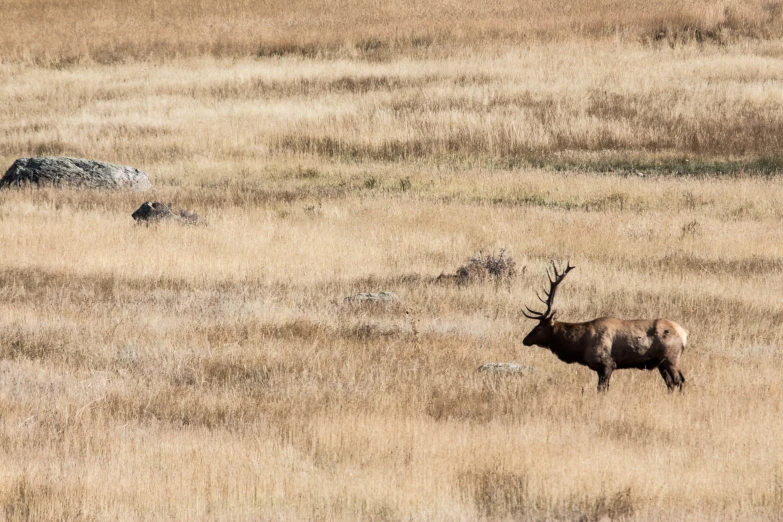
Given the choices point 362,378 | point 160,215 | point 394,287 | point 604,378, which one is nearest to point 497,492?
point 604,378

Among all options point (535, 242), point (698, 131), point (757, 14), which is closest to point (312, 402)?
point (535, 242)

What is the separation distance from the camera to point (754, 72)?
3862cm

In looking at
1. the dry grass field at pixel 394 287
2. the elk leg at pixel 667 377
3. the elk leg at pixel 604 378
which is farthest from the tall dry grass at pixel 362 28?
the elk leg at pixel 604 378

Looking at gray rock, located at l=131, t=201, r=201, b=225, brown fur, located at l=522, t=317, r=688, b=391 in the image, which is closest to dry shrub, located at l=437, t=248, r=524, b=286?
brown fur, located at l=522, t=317, r=688, b=391

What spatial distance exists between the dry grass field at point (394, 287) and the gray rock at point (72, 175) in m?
1.30

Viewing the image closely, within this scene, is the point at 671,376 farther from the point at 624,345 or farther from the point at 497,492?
the point at 497,492

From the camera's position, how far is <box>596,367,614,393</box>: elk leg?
9.67 metres

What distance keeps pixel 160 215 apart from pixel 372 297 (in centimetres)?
678

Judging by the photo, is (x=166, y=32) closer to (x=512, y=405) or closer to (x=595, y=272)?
(x=595, y=272)

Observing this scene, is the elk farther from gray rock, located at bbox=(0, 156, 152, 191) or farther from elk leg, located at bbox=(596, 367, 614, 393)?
gray rock, located at bbox=(0, 156, 152, 191)

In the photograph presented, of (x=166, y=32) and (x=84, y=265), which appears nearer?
(x=84, y=265)

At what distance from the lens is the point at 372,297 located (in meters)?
14.0

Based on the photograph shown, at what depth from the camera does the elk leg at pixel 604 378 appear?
967 cm

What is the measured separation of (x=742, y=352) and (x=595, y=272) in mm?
4839
